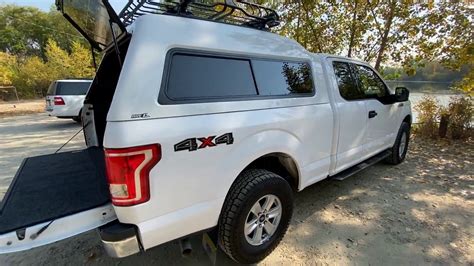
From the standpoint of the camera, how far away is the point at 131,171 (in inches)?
60.8

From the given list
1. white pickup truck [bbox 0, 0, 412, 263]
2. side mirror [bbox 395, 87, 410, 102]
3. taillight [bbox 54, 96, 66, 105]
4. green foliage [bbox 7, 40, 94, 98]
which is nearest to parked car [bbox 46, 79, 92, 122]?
taillight [bbox 54, 96, 66, 105]

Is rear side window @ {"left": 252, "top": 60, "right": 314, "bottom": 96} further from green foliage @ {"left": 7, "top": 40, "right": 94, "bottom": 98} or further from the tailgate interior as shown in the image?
green foliage @ {"left": 7, "top": 40, "right": 94, "bottom": 98}

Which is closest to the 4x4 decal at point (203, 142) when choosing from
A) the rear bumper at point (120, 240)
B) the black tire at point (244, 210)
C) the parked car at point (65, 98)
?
the black tire at point (244, 210)

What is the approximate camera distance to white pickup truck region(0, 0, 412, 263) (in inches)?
62.6

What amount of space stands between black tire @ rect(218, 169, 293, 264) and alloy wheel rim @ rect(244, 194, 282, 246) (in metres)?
0.04

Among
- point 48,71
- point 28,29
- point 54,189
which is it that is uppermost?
point 28,29

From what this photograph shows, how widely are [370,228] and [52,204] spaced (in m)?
3.01

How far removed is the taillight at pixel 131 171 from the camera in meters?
1.52

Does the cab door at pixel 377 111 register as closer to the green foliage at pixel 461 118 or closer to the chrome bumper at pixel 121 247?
the chrome bumper at pixel 121 247

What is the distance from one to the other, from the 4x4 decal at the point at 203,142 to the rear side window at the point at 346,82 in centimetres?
186

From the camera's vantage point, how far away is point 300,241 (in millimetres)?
2672

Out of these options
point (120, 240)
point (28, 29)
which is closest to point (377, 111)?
point (120, 240)

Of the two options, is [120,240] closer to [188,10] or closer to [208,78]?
[208,78]

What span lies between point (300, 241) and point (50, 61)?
94.6 ft
